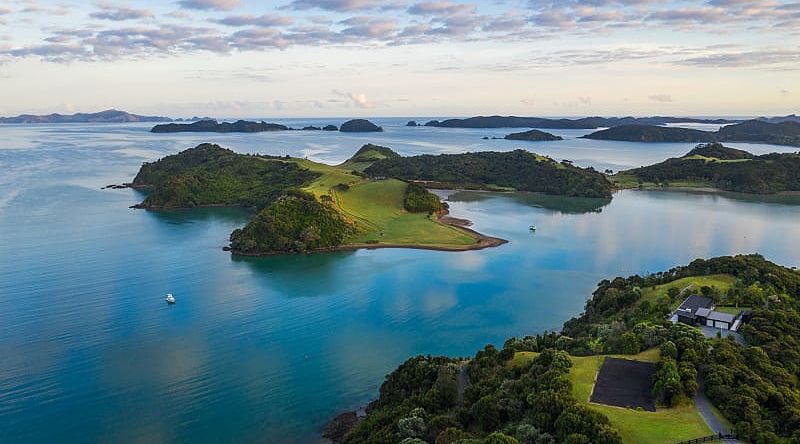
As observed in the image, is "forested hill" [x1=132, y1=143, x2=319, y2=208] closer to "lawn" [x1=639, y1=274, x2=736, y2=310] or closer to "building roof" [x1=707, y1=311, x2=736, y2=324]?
"lawn" [x1=639, y1=274, x2=736, y2=310]

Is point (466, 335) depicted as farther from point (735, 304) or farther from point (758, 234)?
point (758, 234)

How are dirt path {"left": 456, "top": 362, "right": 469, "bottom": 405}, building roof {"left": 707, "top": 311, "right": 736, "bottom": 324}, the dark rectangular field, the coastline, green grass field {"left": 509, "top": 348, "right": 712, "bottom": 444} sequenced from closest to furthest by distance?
green grass field {"left": 509, "top": 348, "right": 712, "bottom": 444} < the dark rectangular field < dirt path {"left": 456, "top": 362, "right": 469, "bottom": 405} < building roof {"left": 707, "top": 311, "right": 736, "bottom": 324} < the coastline

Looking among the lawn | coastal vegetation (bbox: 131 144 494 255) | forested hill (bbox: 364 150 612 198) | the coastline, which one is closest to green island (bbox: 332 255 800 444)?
the lawn

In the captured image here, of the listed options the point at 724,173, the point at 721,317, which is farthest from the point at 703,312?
the point at 724,173

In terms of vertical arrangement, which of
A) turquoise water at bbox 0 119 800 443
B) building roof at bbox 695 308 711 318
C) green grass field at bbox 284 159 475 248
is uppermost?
building roof at bbox 695 308 711 318

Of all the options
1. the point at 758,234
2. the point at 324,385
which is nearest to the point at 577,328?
the point at 324,385

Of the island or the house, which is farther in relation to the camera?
the island

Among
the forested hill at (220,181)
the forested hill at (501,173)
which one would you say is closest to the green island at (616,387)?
the forested hill at (220,181)
